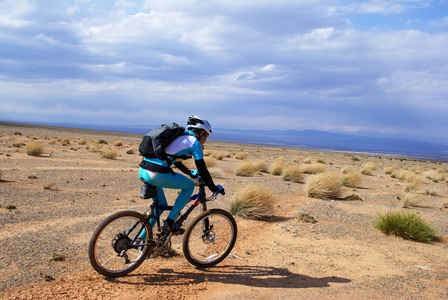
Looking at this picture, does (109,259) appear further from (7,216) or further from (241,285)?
(7,216)

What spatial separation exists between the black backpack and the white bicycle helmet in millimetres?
241

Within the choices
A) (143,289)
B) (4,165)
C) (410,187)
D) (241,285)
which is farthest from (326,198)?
(4,165)

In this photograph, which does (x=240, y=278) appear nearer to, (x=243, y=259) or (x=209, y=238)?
(x=209, y=238)

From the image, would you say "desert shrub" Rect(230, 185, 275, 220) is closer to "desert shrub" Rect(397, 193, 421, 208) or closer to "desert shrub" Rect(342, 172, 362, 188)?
"desert shrub" Rect(397, 193, 421, 208)

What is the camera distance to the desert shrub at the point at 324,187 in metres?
11.9

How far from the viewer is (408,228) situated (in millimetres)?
7301

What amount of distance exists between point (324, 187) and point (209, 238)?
8001 millimetres

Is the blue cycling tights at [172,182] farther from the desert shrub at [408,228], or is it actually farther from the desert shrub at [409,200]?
the desert shrub at [409,200]

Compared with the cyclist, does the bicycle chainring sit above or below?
below

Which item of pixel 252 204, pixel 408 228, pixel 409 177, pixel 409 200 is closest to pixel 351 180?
pixel 409 200

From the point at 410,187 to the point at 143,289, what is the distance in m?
15.2

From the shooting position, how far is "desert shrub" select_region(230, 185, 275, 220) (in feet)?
27.8

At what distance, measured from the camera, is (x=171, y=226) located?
4.48m

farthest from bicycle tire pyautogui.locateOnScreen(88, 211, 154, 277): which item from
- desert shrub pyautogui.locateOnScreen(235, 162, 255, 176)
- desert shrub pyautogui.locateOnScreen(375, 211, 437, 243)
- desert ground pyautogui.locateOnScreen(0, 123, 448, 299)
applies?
desert shrub pyautogui.locateOnScreen(235, 162, 255, 176)
